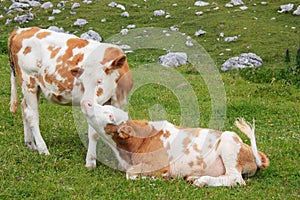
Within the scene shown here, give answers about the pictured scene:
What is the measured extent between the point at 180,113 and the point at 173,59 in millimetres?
7193

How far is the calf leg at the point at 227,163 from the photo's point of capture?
7.91m

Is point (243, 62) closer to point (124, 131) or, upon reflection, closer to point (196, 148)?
point (196, 148)

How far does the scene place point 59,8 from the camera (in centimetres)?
2864

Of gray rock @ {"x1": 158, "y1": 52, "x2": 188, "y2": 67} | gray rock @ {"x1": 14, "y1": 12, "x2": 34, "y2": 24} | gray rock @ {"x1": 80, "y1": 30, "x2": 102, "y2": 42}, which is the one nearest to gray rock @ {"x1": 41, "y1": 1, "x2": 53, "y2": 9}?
gray rock @ {"x1": 14, "y1": 12, "x2": 34, "y2": 24}

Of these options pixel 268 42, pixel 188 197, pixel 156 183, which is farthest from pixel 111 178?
pixel 268 42

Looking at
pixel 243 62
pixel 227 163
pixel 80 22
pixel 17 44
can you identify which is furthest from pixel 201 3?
pixel 227 163

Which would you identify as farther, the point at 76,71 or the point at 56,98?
the point at 56,98

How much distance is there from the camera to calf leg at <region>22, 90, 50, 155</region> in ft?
30.2

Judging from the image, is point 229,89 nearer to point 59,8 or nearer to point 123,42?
point 123,42

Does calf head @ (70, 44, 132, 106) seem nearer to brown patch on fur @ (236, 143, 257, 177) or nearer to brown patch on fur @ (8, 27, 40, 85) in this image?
brown patch on fur @ (8, 27, 40, 85)

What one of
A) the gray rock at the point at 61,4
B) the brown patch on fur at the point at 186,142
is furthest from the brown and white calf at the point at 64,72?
the gray rock at the point at 61,4

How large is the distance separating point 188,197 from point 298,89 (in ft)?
29.6

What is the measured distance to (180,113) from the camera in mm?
12625

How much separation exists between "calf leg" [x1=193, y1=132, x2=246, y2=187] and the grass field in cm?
18
